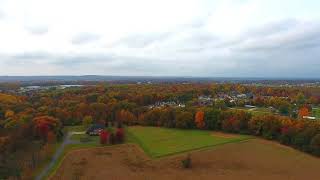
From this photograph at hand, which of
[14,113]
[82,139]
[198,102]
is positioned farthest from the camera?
[198,102]

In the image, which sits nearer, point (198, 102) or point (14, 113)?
point (14, 113)

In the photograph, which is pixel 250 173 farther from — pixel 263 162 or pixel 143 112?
pixel 143 112

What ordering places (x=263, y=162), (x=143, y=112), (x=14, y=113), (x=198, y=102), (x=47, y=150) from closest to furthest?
(x=263, y=162), (x=47, y=150), (x=14, y=113), (x=143, y=112), (x=198, y=102)

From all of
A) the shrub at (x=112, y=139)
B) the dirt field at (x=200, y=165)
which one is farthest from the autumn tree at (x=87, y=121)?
the dirt field at (x=200, y=165)

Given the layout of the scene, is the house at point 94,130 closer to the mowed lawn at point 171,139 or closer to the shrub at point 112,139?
the mowed lawn at point 171,139

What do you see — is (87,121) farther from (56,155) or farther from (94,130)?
(56,155)

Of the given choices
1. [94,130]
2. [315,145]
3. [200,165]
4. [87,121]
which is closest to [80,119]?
[87,121]

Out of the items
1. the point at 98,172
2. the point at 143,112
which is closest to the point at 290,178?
the point at 98,172
